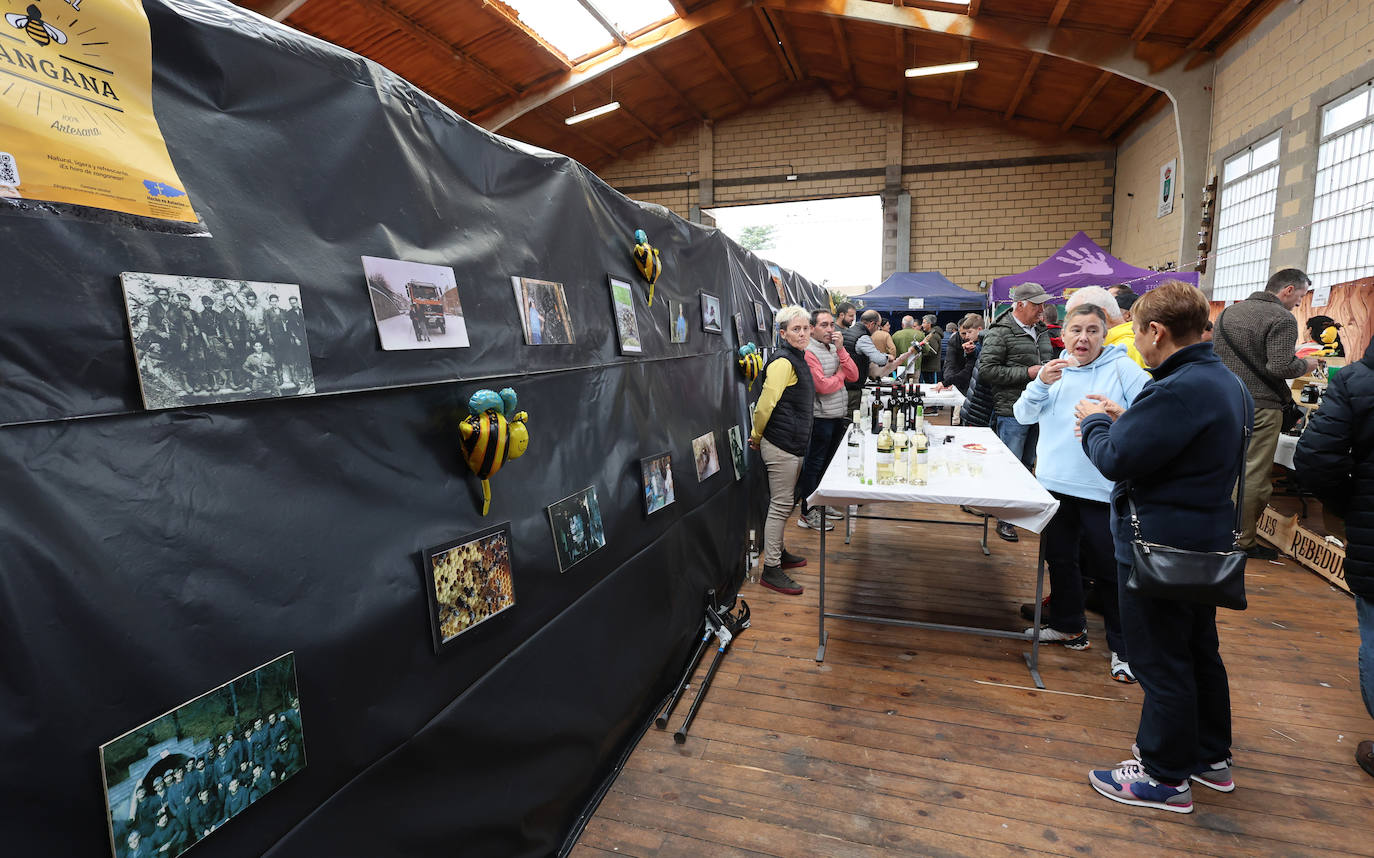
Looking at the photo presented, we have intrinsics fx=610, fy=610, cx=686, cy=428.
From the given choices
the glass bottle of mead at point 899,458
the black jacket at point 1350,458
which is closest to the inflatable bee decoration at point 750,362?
the glass bottle of mead at point 899,458

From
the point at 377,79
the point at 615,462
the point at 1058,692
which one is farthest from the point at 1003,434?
the point at 377,79

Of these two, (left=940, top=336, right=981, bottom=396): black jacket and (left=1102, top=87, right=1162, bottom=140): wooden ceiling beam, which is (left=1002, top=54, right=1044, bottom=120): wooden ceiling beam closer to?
(left=1102, top=87, right=1162, bottom=140): wooden ceiling beam

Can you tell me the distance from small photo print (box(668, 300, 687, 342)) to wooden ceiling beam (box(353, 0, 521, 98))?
6.33 m

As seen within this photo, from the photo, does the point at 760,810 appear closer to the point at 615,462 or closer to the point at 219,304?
the point at 615,462

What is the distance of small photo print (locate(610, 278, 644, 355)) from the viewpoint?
218cm

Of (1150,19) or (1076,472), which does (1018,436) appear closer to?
(1076,472)

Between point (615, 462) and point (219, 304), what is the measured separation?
50.1 inches

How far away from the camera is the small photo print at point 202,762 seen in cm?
78

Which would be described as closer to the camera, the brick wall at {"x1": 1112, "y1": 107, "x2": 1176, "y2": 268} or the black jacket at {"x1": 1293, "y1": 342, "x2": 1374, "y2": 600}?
the black jacket at {"x1": 1293, "y1": 342, "x2": 1374, "y2": 600}

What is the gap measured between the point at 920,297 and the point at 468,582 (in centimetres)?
897

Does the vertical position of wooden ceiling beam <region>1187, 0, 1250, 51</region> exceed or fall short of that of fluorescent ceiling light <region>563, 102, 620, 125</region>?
it falls short

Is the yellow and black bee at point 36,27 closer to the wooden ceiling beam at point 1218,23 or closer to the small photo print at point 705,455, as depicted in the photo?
the small photo print at point 705,455

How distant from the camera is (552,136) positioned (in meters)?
11.2

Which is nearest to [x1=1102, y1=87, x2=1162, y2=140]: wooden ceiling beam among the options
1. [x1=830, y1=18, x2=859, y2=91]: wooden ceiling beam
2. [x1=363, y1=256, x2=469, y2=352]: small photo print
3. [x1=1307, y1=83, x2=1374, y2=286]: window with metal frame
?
[x1=1307, y1=83, x2=1374, y2=286]: window with metal frame
